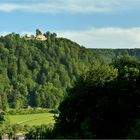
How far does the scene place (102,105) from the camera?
41.3 metres

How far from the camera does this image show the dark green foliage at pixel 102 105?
40.2 metres

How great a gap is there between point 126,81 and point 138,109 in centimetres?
289

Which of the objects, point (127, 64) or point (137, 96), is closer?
point (137, 96)

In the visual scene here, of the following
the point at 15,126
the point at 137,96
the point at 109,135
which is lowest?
the point at 15,126

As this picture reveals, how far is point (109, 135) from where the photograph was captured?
40281mm

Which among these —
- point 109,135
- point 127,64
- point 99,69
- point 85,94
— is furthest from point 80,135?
point 127,64

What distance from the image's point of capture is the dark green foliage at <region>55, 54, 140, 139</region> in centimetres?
4019

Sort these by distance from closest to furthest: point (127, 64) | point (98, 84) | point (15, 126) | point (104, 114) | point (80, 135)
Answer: point (80, 135), point (104, 114), point (98, 84), point (127, 64), point (15, 126)

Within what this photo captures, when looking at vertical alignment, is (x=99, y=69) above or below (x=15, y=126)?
above

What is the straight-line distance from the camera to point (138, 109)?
41.9 meters

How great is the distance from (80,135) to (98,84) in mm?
6790

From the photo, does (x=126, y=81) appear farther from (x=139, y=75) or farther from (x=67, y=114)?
(x=67, y=114)

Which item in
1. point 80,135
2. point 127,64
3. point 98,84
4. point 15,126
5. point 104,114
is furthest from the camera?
point 15,126

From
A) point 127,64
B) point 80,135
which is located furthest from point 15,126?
point 80,135
